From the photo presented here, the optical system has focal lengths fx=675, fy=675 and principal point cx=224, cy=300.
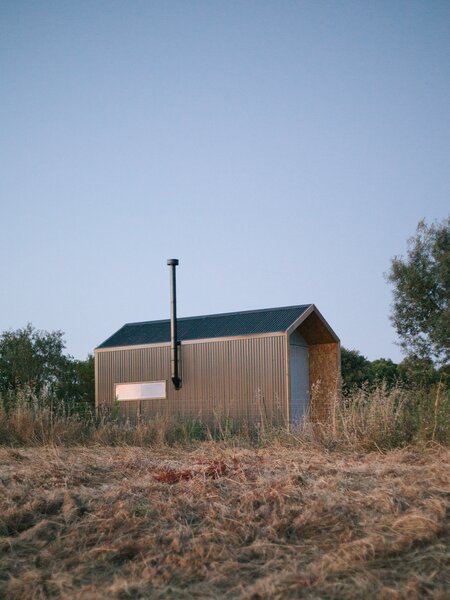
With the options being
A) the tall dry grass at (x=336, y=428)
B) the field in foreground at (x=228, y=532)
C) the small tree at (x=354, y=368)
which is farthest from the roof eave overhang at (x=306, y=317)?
the field in foreground at (x=228, y=532)

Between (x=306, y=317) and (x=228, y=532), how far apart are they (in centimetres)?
1450

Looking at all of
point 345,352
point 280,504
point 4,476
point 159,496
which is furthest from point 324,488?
point 345,352

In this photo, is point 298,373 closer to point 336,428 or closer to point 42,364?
point 336,428

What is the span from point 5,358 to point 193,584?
86.3ft

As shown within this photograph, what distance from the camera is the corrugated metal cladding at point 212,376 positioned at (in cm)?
1781

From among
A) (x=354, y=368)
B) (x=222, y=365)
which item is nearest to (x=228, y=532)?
(x=222, y=365)

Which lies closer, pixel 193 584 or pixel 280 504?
pixel 193 584

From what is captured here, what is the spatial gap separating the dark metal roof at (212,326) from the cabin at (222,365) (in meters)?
0.03

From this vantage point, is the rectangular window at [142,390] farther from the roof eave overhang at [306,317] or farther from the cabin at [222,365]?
the roof eave overhang at [306,317]

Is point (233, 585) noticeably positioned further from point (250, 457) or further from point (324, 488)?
point (250, 457)

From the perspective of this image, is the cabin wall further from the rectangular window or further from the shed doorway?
the rectangular window

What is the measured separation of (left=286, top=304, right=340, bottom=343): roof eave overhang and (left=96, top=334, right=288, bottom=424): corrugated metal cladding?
1.22 feet

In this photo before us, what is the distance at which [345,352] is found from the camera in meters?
29.1

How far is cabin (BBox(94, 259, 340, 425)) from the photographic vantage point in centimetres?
1789
